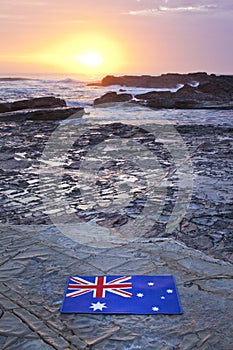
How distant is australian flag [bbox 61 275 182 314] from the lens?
8.67ft

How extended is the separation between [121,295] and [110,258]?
2.13ft

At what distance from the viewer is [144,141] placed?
32.9ft

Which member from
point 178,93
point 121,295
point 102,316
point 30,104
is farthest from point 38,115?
point 178,93

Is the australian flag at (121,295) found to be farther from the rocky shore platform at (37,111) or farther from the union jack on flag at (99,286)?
the rocky shore platform at (37,111)

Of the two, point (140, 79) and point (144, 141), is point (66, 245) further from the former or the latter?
point (140, 79)

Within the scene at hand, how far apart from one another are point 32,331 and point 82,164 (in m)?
5.08

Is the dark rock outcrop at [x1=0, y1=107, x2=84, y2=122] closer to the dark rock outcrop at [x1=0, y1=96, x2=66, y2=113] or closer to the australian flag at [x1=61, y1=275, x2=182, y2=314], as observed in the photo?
the dark rock outcrop at [x1=0, y1=96, x2=66, y2=113]

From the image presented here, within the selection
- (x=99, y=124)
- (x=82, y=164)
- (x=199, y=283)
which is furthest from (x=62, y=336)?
(x=99, y=124)

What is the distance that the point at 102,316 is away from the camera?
2576 mm

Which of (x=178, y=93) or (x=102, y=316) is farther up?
(x=178, y=93)

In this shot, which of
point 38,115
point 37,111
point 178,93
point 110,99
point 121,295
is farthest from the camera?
point 178,93

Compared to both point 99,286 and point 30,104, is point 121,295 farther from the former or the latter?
point 30,104

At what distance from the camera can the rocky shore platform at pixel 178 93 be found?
21.5m

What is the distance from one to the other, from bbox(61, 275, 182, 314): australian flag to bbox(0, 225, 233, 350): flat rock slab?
0.06m
